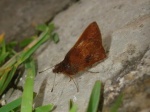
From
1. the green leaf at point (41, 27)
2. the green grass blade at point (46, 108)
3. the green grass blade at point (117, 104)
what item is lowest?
the green leaf at point (41, 27)

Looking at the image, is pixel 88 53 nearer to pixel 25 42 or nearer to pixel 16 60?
pixel 16 60

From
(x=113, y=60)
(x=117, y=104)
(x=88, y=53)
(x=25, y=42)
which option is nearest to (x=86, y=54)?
(x=88, y=53)

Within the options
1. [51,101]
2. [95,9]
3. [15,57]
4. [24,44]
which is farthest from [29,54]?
[95,9]

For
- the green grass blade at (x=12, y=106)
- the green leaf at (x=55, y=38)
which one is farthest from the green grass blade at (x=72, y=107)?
the green leaf at (x=55, y=38)

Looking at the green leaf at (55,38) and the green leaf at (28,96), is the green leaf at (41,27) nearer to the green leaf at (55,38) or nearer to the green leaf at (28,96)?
the green leaf at (55,38)

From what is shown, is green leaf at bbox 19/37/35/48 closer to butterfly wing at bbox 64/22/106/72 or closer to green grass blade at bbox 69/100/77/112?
butterfly wing at bbox 64/22/106/72
